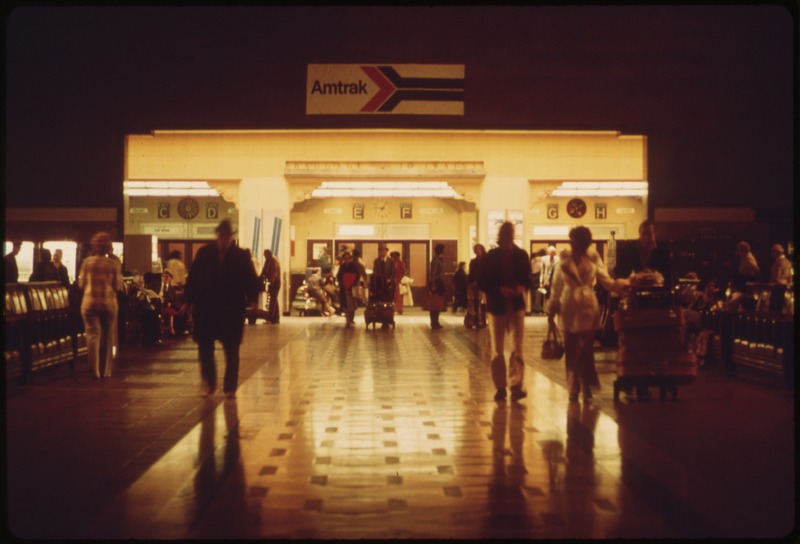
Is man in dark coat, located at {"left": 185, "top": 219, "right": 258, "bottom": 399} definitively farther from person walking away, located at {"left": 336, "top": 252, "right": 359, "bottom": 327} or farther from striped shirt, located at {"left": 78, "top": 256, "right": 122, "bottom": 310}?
person walking away, located at {"left": 336, "top": 252, "right": 359, "bottom": 327}

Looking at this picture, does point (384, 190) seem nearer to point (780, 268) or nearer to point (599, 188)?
point (599, 188)

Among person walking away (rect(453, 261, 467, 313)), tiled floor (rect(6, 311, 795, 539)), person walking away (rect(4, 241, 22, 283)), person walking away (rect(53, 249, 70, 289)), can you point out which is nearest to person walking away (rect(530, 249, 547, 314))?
person walking away (rect(453, 261, 467, 313))

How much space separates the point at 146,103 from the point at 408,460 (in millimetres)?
8936

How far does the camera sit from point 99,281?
11.7 meters

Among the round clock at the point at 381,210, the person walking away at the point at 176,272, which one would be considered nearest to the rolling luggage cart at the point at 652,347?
the person walking away at the point at 176,272

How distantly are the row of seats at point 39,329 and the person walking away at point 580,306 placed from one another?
20.1 feet

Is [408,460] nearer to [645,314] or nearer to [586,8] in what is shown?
[645,314]

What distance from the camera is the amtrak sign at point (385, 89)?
551 inches

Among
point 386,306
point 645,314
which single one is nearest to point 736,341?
point 645,314

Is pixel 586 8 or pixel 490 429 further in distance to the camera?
pixel 586 8

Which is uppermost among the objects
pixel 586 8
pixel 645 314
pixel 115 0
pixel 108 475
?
pixel 586 8

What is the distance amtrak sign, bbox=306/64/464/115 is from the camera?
1400 centimetres

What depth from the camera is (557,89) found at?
571 inches

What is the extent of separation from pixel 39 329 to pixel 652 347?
728 centimetres
